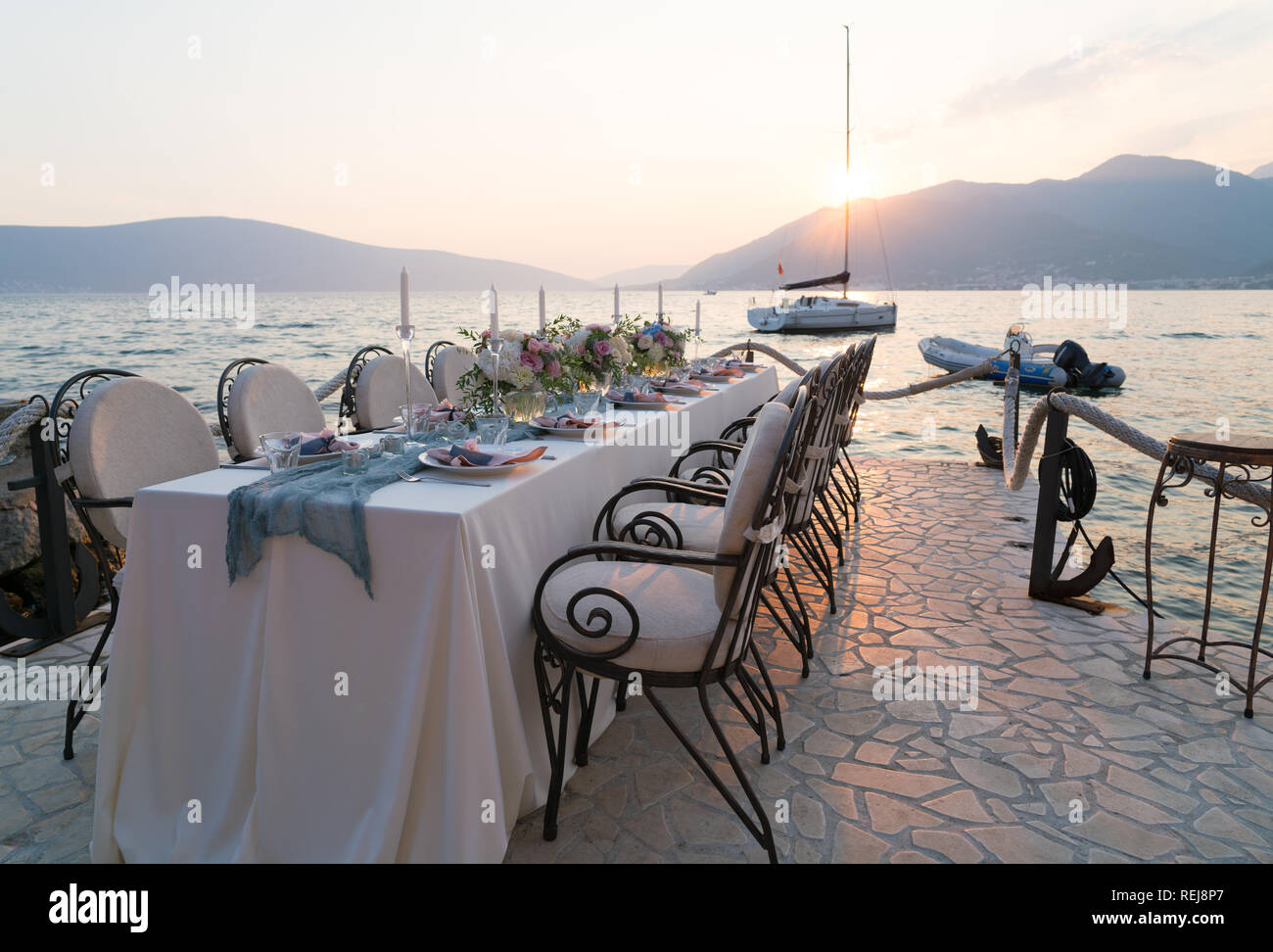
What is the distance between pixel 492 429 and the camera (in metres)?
2.43

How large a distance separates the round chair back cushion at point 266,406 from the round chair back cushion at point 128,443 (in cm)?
16

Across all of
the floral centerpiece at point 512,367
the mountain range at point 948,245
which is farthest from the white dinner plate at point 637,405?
the mountain range at point 948,245

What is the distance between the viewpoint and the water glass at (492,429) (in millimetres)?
2421

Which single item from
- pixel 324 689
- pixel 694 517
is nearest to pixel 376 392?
pixel 694 517

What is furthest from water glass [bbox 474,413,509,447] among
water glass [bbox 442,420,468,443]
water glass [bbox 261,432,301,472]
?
water glass [bbox 261,432,301,472]

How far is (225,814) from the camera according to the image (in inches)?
66.9

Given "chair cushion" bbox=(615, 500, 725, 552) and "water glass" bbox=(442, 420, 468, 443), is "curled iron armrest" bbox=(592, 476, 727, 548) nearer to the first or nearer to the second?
"chair cushion" bbox=(615, 500, 725, 552)

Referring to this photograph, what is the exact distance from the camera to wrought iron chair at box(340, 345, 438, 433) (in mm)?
3729

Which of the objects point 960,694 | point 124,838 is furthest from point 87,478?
point 960,694

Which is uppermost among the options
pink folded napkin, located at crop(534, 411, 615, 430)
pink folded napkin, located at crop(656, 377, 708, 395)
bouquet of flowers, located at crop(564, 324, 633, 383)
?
bouquet of flowers, located at crop(564, 324, 633, 383)

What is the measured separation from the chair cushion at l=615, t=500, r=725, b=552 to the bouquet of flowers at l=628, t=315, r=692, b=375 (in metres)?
1.68

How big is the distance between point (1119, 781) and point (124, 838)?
107 inches
